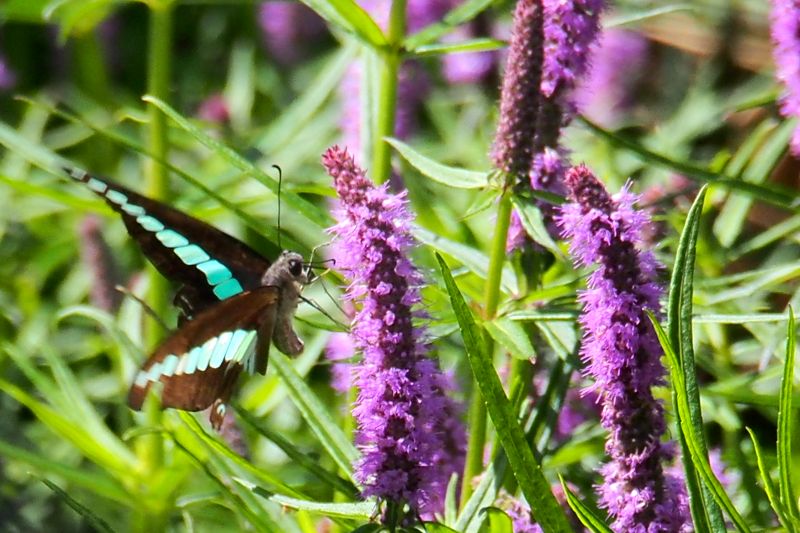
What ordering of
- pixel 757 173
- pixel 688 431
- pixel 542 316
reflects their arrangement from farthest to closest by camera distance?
pixel 757 173
pixel 542 316
pixel 688 431

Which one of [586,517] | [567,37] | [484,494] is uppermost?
[567,37]

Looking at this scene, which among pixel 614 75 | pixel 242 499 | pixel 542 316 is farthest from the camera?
pixel 614 75

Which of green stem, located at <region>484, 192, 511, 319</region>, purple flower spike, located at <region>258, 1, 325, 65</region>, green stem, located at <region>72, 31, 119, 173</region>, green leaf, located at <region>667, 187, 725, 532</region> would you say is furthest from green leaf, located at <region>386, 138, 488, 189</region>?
purple flower spike, located at <region>258, 1, 325, 65</region>

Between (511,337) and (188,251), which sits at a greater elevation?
(188,251)

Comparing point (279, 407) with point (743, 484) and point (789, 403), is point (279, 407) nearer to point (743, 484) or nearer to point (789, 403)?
point (743, 484)

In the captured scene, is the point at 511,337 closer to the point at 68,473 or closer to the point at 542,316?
the point at 542,316

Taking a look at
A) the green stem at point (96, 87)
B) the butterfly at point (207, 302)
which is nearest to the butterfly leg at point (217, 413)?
the butterfly at point (207, 302)

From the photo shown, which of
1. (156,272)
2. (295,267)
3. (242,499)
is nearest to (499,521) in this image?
(242,499)
